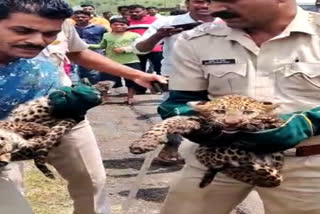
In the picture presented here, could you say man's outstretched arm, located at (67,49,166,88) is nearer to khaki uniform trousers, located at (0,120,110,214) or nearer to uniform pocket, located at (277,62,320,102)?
khaki uniform trousers, located at (0,120,110,214)

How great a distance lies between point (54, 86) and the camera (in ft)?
9.37

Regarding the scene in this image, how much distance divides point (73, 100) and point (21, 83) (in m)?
0.24

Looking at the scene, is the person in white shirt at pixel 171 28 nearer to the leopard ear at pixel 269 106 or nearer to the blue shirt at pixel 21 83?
the blue shirt at pixel 21 83

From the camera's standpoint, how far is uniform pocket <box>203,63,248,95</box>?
288 centimetres

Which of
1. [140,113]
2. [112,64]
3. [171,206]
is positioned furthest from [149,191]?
[140,113]

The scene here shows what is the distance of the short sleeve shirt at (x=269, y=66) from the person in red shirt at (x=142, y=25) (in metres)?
7.50

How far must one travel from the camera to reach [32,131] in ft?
8.39

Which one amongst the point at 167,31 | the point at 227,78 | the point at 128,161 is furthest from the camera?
the point at 128,161

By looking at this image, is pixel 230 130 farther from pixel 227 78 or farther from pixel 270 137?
pixel 227 78

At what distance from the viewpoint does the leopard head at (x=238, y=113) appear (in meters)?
2.57

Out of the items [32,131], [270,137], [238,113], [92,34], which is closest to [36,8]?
[32,131]

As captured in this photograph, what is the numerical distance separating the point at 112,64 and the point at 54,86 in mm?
1132

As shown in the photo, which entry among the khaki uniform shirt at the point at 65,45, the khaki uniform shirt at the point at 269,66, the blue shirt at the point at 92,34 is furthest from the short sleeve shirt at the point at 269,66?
the blue shirt at the point at 92,34

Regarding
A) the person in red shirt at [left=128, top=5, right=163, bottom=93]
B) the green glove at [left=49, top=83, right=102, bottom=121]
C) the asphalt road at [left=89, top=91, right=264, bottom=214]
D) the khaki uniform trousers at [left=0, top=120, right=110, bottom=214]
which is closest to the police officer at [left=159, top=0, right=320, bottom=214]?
the green glove at [left=49, top=83, right=102, bottom=121]
